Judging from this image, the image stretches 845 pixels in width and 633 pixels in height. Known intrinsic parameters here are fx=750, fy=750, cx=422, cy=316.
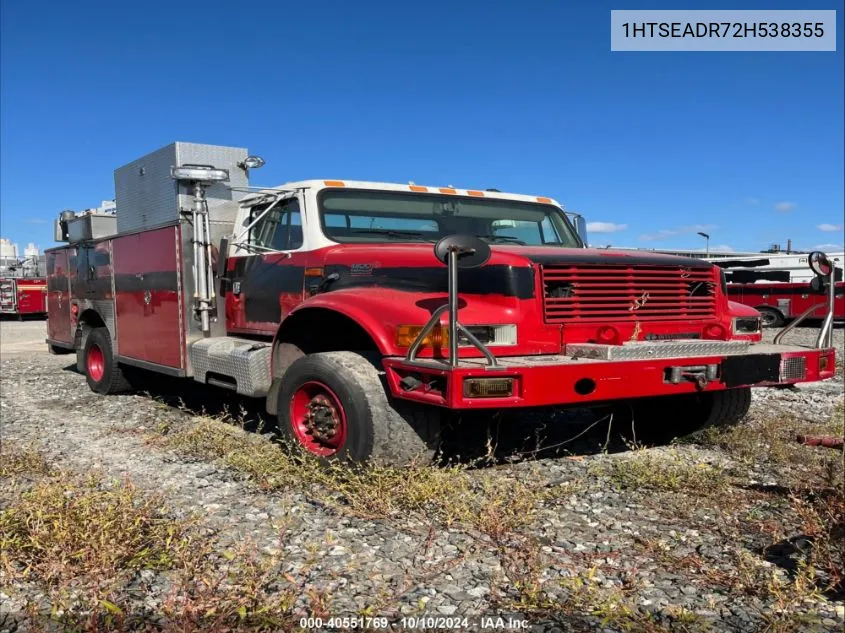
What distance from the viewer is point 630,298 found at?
4.61 m

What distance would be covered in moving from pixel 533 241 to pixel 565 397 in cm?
221

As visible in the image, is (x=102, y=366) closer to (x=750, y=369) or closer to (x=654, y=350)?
(x=654, y=350)

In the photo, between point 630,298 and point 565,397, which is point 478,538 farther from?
point 630,298

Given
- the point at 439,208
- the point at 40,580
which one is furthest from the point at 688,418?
the point at 40,580

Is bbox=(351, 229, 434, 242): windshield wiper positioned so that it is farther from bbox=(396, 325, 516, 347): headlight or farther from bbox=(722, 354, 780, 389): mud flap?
bbox=(722, 354, 780, 389): mud flap

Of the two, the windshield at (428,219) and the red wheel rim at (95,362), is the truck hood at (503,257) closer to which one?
the windshield at (428,219)

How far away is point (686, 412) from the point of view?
18.9 ft

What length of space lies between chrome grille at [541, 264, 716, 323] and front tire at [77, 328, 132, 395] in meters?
5.15

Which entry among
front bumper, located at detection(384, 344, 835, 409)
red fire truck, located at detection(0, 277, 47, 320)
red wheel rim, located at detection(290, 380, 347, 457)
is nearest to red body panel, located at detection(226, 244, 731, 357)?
front bumper, located at detection(384, 344, 835, 409)

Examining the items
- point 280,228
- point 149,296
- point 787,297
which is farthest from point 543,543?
point 787,297

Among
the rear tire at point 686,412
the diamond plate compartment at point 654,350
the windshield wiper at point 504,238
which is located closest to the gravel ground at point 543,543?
the rear tire at point 686,412

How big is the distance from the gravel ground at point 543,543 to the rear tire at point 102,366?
7.23 feet

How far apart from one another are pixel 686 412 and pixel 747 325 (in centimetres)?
91

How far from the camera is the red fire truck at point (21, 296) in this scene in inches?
965
